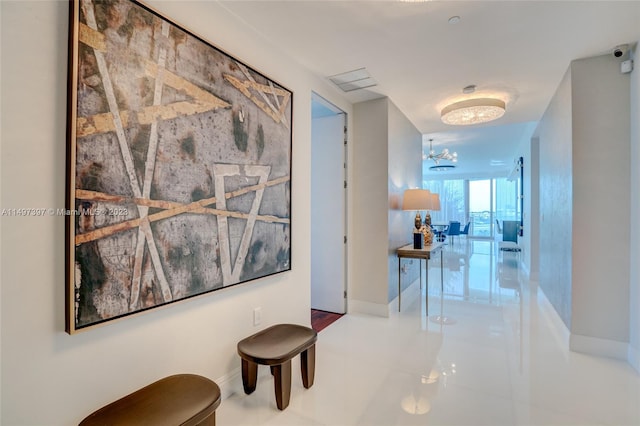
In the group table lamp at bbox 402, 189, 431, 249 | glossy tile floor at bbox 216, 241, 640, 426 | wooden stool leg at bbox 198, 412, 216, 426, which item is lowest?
glossy tile floor at bbox 216, 241, 640, 426

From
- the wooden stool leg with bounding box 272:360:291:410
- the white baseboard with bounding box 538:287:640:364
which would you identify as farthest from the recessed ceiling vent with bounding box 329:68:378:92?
the white baseboard with bounding box 538:287:640:364

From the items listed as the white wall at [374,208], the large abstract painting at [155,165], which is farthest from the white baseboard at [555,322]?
the large abstract painting at [155,165]

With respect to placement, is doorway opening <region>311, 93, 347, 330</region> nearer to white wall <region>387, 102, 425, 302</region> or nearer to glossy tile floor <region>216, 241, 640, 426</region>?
glossy tile floor <region>216, 241, 640, 426</region>

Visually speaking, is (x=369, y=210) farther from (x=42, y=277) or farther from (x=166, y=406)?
(x=42, y=277)

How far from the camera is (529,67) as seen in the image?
2.91 m

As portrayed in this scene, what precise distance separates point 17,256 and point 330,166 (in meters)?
3.14

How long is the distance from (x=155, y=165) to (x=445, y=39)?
2.36m

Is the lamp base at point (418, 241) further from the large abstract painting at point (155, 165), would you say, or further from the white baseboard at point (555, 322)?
the large abstract painting at point (155, 165)

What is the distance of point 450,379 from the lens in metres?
2.31

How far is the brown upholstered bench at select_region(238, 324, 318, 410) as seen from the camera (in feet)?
6.15

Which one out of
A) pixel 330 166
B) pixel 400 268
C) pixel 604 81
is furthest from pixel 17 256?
pixel 604 81

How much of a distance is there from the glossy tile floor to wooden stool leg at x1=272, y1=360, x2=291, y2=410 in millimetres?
74

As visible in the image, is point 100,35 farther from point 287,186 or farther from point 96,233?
point 287,186

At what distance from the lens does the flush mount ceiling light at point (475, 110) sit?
11.8ft
